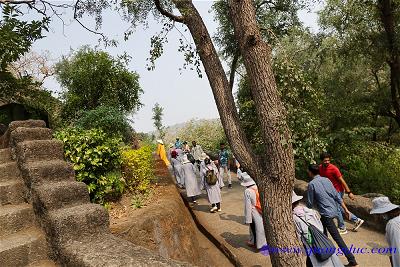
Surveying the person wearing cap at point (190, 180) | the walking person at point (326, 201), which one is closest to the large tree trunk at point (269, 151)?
the walking person at point (326, 201)

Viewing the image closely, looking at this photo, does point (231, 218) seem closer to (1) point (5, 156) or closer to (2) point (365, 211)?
(2) point (365, 211)

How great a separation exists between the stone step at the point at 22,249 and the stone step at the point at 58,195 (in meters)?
0.30

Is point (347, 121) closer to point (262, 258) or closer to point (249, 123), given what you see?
point (249, 123)

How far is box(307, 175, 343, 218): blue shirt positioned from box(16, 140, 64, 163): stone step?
432 cm

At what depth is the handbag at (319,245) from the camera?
438 cm

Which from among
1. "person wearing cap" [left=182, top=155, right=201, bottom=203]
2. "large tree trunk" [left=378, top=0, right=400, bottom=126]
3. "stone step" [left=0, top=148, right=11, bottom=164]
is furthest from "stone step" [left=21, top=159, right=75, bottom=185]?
"large tree trunk" [left=378, top=0, right=400, bottom=126]

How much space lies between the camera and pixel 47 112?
10953 mm

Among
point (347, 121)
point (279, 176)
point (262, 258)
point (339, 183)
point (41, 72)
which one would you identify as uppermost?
point (41, 72)

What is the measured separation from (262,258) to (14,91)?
7.01 metres

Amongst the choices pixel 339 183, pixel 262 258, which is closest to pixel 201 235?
pixel 262 258

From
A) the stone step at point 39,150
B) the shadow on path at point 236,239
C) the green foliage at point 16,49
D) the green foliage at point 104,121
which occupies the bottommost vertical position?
the shadow on path at point 236,239

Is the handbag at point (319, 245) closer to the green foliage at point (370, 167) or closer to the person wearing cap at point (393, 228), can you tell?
the person wearing cap at point (393, 228)

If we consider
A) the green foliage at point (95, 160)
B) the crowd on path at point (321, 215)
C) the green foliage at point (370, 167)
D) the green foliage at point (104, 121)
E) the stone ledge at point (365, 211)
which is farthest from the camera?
the green foliage at point (104, 121)

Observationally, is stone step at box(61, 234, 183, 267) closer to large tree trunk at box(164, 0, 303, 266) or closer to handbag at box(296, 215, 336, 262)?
large tree trunk at box(164, 0, 303, 266)
